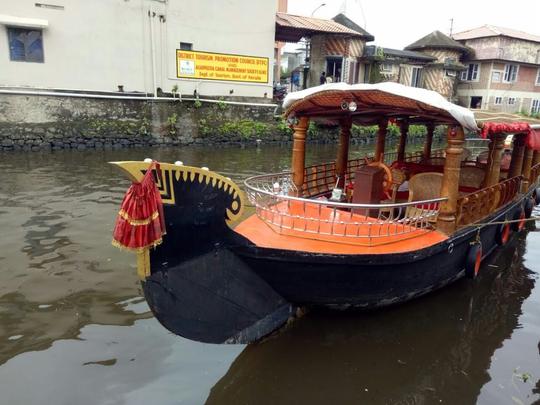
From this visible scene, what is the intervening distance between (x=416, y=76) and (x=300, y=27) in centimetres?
1569

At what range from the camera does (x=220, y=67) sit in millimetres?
20672

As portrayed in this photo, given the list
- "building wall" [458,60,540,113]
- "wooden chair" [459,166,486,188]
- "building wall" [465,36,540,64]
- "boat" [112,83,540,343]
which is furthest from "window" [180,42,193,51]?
"building wall" [465,36,540,64]

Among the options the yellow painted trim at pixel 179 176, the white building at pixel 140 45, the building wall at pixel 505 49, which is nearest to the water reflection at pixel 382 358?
the yellow painted trim at pixel 179 176

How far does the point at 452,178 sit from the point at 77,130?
17.2m

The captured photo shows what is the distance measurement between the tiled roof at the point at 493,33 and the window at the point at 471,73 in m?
2.65

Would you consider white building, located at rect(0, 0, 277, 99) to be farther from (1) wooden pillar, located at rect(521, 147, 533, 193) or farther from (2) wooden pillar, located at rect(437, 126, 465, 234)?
(2) wooden pillar, located at rect(437, 126, 465, 234)

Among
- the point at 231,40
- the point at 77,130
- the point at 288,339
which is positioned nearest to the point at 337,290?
the point at 288,339

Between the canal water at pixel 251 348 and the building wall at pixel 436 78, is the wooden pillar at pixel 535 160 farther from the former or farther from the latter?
the building wall at pixel 436 78

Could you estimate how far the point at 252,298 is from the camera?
4.03 meters

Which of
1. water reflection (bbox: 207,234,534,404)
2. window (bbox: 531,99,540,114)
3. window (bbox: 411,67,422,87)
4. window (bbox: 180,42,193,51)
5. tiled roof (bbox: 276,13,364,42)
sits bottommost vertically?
water reflection (bbox: 207,234,534,404)

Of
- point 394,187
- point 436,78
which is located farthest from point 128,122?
point 436,78

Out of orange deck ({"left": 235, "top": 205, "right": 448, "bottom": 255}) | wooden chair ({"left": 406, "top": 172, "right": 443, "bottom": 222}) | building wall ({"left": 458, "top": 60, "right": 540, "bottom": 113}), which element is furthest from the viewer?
building wall ({"left": 458, "top": 60, "right": 540, "bottom": 113})

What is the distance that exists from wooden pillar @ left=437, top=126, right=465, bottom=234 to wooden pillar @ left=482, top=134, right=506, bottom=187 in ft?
5.62

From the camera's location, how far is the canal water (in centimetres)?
382
